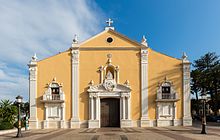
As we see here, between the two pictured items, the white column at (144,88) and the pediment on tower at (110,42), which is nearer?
the white column at (144,88)

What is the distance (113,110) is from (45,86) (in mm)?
6895

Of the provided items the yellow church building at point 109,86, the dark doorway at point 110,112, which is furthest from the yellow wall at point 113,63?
the dark doorway at point 110,112

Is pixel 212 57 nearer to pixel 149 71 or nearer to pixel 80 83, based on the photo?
pixel 149 71

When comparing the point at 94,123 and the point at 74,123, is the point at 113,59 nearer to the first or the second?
the point at 94,123

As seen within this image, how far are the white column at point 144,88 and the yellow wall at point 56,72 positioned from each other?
275 inches

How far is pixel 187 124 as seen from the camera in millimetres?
28219

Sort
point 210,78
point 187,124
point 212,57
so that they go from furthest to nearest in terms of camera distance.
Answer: point 212,57 < point 210,78 < point 187,124

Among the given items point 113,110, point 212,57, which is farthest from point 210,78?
point 113,110

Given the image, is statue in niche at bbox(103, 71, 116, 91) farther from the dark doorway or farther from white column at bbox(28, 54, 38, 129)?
white column at bbox(28, 54, 38, 129)

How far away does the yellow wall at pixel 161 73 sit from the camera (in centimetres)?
2850

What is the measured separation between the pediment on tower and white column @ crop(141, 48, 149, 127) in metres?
1.10

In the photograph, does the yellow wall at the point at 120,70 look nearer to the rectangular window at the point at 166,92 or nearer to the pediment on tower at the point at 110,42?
the pediment on tower at the point at 110,42

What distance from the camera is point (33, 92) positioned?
93.6ft

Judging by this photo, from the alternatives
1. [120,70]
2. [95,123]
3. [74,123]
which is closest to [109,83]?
[120,70]
